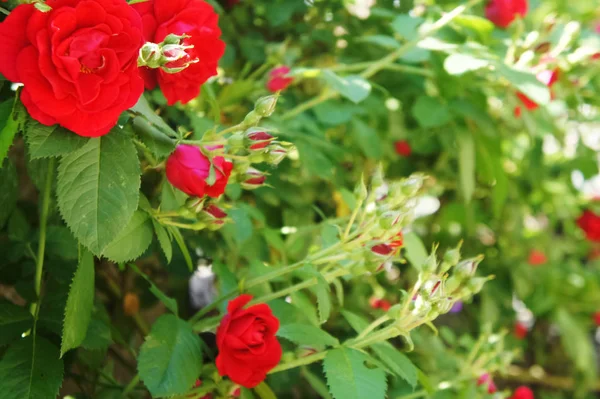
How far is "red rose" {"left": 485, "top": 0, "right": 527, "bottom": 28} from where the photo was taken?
1.02m

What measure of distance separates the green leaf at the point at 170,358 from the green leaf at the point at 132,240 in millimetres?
96

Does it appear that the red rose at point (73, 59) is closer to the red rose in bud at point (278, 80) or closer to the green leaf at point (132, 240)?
the green leaf at point (132, 240)

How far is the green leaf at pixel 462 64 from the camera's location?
79 cm

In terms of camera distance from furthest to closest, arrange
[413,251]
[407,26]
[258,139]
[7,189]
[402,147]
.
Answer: [402,147], [407,26], [413,251], [7,189], [258,139]

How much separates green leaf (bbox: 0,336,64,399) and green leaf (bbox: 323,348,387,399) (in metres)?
0.25

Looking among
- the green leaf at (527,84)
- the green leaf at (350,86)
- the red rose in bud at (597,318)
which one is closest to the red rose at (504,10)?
the green leaf at (527,84)

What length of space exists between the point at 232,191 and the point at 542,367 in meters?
1.43

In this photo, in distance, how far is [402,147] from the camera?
1.33 metres

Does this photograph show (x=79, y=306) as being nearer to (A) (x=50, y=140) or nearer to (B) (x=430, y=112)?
(A) (x=50, y=140)

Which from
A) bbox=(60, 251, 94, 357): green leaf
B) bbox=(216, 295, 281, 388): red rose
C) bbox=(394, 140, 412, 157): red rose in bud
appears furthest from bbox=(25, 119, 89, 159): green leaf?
bbox=(394, 140, 412, 157): red rose in bud

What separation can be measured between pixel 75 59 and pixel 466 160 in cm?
73

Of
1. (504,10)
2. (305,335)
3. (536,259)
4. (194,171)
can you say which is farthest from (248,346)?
(536,259)

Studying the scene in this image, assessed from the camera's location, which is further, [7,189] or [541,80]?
[541,80]

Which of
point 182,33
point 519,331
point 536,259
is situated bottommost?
point 519,331
